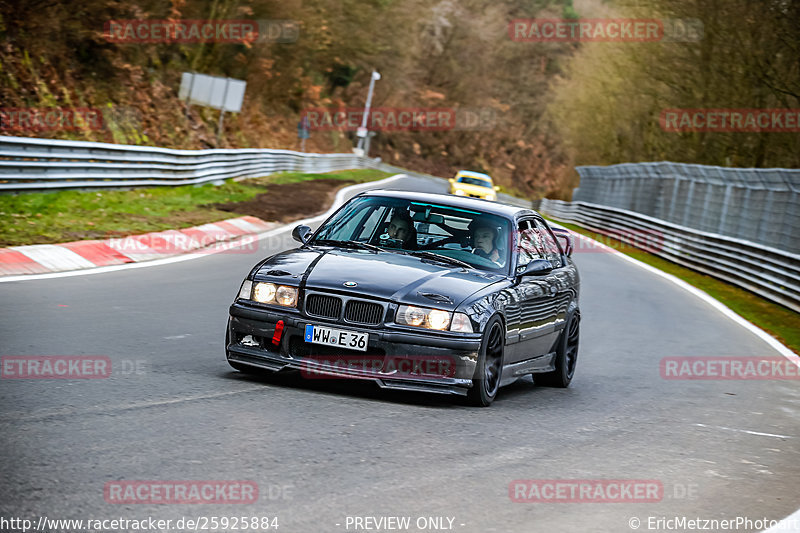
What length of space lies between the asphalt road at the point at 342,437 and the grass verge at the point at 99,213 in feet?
15.1

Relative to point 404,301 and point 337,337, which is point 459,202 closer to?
point 404,301

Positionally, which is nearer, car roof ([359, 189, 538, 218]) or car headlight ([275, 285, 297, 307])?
car headlight ([275, 285, 297, 307])

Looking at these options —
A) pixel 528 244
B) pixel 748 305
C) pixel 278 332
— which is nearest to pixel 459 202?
pixel 528 244

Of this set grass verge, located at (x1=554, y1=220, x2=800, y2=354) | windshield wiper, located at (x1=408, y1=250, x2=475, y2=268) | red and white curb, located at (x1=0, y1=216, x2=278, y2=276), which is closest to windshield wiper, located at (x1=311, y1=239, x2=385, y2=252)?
windshield wiper, located at (x1=408, y1=250, x2=475, y2=268)

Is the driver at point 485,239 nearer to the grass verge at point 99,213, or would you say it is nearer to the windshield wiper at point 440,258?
the windshield wiper at point 440,258

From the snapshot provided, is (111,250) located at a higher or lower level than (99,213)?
lower

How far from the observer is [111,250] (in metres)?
15.4

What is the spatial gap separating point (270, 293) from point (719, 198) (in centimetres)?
2353

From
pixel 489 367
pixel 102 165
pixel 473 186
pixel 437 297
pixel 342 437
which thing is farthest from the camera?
pixel 473 186

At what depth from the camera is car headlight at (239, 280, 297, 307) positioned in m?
7.45

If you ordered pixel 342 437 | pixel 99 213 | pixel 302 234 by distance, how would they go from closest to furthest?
pixel 342 437
pixel 302 234
pixel 99 213

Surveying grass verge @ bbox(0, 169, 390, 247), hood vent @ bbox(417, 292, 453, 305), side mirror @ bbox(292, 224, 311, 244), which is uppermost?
side mirror @ bbox(292, 224, 311, 244)

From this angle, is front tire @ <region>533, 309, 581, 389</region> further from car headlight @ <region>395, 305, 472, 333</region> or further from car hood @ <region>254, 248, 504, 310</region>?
car headlight @ <region>395, 305, 472, 333</region>

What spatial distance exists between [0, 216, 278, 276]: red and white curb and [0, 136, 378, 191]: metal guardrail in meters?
2.33
